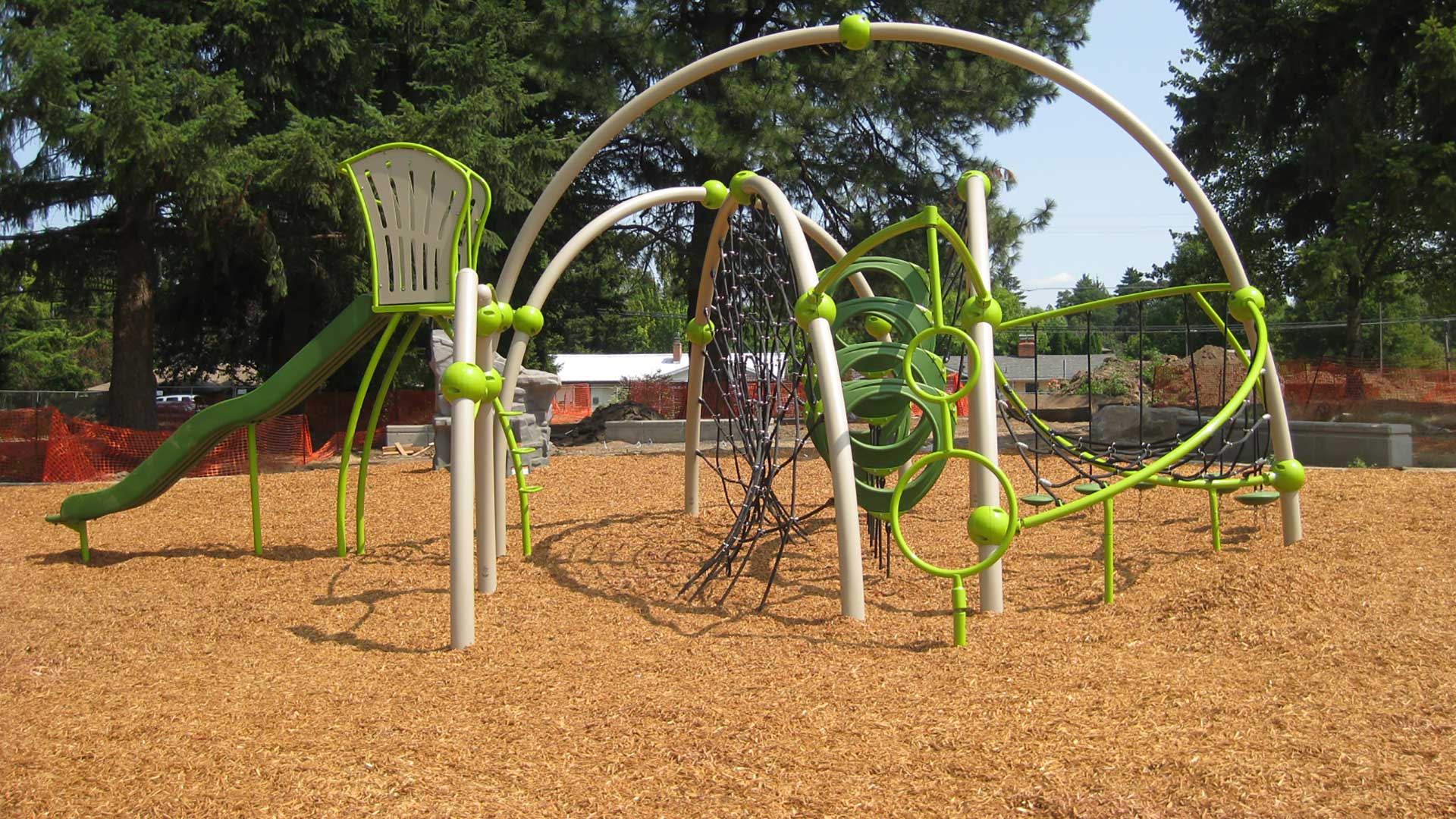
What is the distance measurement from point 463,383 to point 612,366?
6028cm

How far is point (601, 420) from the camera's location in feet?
70.9

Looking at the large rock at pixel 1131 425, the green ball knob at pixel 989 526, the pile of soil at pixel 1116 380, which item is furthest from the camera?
the pile of soil at pixel 1116 380

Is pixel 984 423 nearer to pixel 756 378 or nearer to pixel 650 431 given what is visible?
pixel 756 378

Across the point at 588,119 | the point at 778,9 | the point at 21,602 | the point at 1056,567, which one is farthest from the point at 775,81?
the point at 21,602

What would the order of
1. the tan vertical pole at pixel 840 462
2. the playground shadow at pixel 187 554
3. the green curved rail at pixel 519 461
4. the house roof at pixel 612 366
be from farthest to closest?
1. the house roof at pixel 612 366
2. the playground shadow at pixel 187 554
3. the green curved rail at pixel 519 461
4. the tan vertical pole at pixel 840 462

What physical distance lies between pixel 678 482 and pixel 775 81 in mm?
8952

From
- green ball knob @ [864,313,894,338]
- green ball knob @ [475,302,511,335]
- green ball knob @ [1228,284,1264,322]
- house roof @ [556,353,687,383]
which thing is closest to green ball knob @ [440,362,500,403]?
green ball knob @ [475,302,511,335]

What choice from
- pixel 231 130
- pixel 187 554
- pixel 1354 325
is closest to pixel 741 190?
pixel 187 554

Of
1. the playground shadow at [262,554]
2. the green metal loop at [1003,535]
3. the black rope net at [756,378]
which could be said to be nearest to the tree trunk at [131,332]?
the playground shadow at [262,554]

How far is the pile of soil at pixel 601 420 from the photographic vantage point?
20.8 meters

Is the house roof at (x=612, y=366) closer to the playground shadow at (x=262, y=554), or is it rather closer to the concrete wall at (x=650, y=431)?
the concrete wall at (x=650, y=431)

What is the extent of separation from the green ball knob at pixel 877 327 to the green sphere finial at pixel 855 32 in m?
2.42

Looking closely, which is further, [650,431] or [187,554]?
[650,431]

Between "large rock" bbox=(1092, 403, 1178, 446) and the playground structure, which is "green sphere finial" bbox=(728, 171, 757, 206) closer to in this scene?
the playground structure
